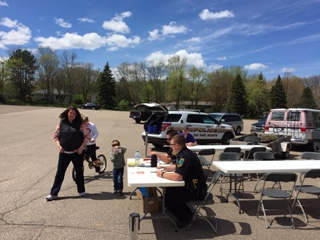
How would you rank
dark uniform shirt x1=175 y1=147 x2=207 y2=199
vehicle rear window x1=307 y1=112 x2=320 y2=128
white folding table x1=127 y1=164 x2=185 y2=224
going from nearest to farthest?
white folding table x1=127 y1=164 x2=185 y2=224
dark uniform shirt x1=175 y1=147 x2=207 y2=199
vehicle rear window x1=307 y1=112 x2=320 y2=128

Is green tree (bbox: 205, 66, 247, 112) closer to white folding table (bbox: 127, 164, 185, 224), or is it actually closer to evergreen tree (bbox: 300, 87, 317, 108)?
evergreen tree (bbox: 300, 87, 317, 108)

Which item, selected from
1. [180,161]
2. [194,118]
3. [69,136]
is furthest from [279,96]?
[180,161]

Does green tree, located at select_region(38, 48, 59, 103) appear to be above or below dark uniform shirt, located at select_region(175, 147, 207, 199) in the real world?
above

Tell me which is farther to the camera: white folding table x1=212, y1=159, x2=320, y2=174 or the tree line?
the tree line

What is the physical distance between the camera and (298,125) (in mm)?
11516

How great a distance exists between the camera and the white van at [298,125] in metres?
11.3

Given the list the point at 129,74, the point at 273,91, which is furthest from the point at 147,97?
the point at 273,91

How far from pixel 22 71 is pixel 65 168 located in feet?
241

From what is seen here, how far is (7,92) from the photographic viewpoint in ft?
213

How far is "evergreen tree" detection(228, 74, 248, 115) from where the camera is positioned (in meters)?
55.6

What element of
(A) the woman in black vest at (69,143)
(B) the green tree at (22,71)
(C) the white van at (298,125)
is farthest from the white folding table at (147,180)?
(B) the green tree at (22,71)

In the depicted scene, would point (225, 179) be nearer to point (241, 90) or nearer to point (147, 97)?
point (241, 90)

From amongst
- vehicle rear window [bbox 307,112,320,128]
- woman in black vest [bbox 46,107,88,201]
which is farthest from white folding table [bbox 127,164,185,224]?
vehicle rear window [bbox 307,112,320,128]

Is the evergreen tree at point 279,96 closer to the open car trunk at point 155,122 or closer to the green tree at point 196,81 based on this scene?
the green tree at point 196,81
